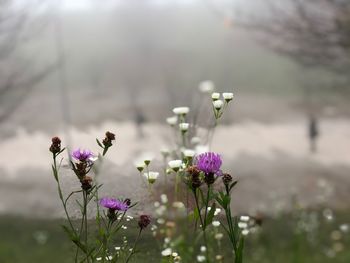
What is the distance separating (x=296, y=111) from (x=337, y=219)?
1846cm

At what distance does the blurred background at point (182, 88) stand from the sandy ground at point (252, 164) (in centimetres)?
6

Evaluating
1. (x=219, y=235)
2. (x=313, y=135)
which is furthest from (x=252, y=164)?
(x=219, y=235)

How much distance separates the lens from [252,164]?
19.7 m

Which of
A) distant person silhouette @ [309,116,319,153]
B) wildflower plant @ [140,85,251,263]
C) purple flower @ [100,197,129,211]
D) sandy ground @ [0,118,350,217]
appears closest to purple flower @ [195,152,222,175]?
wildflower plant @ [140,85,251,263]

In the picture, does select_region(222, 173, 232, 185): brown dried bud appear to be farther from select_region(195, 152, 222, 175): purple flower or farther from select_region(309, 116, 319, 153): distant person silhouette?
select_region(309, 116, 319, 153): distant person silhouette

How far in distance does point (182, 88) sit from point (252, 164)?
4991 millimetres

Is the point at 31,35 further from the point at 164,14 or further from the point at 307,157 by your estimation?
the point at 164,14

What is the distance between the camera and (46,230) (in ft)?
34.1

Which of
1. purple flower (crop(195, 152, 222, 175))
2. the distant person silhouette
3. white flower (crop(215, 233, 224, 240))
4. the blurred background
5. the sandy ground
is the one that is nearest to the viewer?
purple flower (crop(195, 152, 222, 175))

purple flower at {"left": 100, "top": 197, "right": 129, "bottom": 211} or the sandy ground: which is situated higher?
purple flower at {"left": 100, "top": 197, "right": 129, "bottom": 211}

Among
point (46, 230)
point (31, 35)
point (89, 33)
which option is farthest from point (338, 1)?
point (89, 33)

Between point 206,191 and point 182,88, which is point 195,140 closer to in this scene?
point 206,191

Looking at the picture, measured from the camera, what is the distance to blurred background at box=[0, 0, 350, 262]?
7.39m

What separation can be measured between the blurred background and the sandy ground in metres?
0.06
